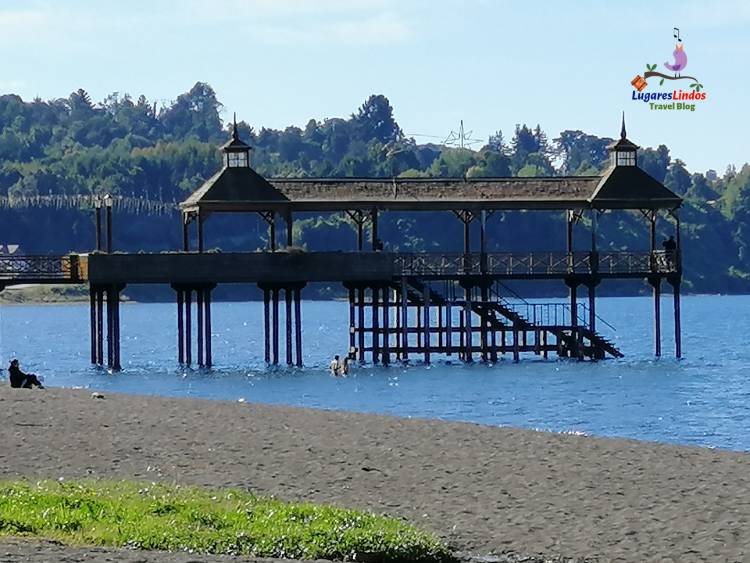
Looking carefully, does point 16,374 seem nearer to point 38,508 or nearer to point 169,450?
point 169,450

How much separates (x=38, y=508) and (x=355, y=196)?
4736 centimetres

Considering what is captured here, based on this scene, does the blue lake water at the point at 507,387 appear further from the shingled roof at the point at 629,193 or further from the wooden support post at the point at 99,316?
the shingled roof at the point at 629,193

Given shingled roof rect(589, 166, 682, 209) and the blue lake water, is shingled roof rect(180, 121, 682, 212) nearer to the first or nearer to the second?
shingled roof rect(589, 166, 682, 209)

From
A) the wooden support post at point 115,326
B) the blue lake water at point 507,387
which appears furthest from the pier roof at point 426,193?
the blue lake water at point 507,387

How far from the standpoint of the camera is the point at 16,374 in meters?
44.5

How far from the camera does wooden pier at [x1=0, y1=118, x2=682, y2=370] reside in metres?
66.2

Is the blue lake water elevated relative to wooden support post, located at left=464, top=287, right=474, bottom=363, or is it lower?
lower

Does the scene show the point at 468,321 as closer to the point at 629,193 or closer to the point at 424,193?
the point at 424,193

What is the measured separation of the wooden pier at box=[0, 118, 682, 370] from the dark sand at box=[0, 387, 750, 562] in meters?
28.8

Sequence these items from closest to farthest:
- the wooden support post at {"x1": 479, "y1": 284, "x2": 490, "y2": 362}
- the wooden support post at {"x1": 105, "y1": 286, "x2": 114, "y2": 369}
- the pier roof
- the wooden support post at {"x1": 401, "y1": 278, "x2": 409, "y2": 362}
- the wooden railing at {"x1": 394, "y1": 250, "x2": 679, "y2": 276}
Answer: the wooden support post at {"x1": 105, "y1": 286, "x2": 114, "y2": 369} → the wooden support post at {"x1": 401, "y1": 278, "x2": 409, "y2": 362} → the pier roof → the wooden support post at {"x1": 479, "y1": 284, "x2": 490, "y2": 362} → the wooden railing at {"x1": 394, "y1": 250, "x2": 679, "y2": 276}

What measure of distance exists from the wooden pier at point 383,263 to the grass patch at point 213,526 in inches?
1595

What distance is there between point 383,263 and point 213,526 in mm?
43946

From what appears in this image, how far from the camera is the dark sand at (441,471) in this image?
2383cm

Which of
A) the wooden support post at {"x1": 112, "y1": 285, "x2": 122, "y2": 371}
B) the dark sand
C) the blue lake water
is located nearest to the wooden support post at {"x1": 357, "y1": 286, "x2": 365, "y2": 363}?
the blue lake water
